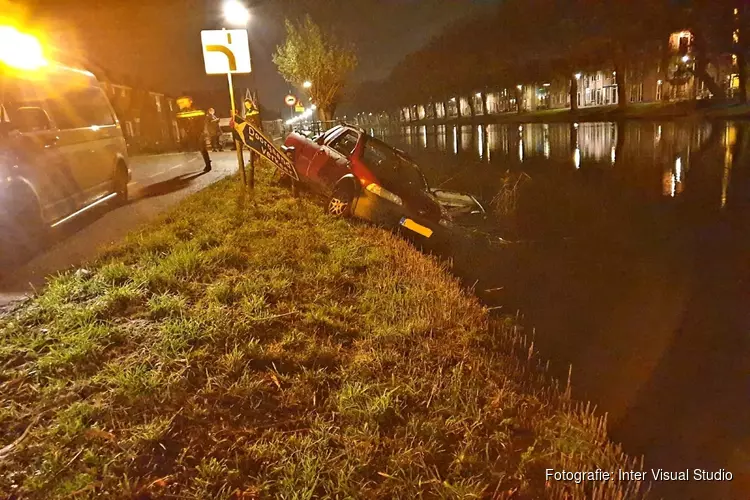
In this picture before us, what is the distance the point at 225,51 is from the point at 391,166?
365cm

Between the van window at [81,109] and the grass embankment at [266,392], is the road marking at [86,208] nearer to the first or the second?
the van window at [81,109]

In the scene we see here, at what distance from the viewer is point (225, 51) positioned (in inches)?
358

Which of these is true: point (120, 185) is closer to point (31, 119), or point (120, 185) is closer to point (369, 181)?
point (31, 119)

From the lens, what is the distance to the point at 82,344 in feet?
13.2

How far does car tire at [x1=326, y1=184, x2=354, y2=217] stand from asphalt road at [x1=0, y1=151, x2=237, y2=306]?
312 centimetres

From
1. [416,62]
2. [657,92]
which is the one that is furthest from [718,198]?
[416,62]

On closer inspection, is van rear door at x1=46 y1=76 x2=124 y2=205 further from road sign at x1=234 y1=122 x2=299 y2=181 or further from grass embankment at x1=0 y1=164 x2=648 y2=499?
grass embankment at x1=0 y1=164 x2=648 y2=499

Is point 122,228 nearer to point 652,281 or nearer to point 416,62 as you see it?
point 652,281

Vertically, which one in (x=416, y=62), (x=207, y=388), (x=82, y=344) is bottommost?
(x=207, y=388)

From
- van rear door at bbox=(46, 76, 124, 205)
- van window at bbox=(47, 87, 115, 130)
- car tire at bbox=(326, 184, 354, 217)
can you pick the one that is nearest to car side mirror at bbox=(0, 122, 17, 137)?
van rear door at bbox=(46, 76, 124, 205)

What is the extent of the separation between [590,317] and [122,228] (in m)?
7.03

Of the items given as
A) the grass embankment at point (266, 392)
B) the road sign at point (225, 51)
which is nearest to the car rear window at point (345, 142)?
the road sign at point (225, 51)

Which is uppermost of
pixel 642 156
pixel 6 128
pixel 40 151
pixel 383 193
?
pixel 6 128

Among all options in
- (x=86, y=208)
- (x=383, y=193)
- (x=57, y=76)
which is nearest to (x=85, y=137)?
(x=57, y=76)
